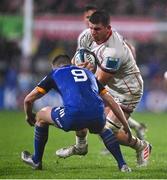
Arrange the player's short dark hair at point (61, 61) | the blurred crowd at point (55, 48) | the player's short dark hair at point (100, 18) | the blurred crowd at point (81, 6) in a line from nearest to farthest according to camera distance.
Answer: the player's short dark hair at point (61, 61), the player's short dark hair at point (100, 18), the blurred crowd at point (55, 48), the blurred crowd at point (81, 6)

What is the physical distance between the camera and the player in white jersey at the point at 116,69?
Result: 11039mm

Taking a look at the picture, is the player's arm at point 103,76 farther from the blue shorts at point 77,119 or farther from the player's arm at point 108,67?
the blue shorts at point 77,119

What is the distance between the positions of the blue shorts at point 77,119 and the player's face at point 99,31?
4.63 ft

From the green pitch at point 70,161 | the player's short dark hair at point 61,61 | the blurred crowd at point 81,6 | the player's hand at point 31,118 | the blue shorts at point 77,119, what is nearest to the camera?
the blue shorts at point 77,119

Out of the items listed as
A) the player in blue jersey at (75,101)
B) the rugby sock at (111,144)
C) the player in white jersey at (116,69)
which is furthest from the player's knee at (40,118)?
the player in white jersey at (116,69)

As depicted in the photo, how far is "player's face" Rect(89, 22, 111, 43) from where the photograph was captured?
35.9 feet

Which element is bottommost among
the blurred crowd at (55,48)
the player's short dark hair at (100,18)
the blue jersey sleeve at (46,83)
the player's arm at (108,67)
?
the blurred crowd at (55,48)

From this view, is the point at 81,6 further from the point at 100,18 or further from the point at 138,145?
the point at 100,18

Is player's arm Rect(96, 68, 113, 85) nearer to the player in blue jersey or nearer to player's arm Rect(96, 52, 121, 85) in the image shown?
player's arm Rect(96, 52, 121, 85)

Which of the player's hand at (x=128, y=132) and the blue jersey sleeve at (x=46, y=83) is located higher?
the blue jersey sleeve at (x=46, y=83)

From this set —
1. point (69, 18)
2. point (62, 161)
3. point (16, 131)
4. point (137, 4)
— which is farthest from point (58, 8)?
point (62, 161)

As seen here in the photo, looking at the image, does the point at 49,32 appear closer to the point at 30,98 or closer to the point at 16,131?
the point at 16,131

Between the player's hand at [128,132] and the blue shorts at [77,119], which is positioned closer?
the blue shorts at [77,119]

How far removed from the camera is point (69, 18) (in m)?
33.4
